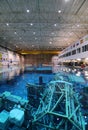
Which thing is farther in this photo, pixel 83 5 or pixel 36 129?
pixel 83 5

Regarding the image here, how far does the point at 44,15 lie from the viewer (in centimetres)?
1686

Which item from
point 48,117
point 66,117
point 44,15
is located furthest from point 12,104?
point 44,15

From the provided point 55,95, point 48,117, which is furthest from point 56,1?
point 48,117

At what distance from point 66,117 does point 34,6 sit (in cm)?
1208

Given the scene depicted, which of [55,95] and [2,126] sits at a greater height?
[55,95]

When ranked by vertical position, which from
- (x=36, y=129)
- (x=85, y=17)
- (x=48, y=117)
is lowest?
(x=36, y=129)

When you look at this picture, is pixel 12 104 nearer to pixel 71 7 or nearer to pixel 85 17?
pixel 71 7

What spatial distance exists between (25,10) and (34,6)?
5.03 feet

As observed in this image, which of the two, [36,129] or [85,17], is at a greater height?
[85,17]

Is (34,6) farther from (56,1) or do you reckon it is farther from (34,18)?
(34,18)

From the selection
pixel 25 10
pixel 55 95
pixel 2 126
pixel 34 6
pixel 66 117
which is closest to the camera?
pixel 66 117

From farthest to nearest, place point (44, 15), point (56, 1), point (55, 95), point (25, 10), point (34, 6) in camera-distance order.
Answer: point (44, 15)
point (25, 10)
point (34, 6)
point (56, 1)
point (55, 95)

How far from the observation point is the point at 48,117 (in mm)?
5098

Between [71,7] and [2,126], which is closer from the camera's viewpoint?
[2,126]
